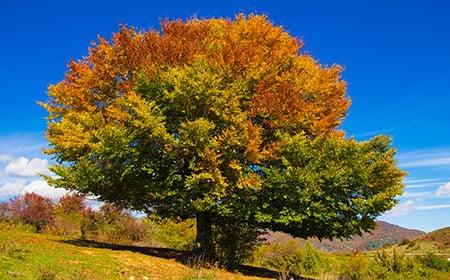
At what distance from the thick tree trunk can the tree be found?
6 centimetres

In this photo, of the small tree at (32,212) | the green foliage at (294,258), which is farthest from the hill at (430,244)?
the small tree at (32,212)

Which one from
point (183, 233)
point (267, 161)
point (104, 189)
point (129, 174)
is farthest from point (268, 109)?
point (183, 233)

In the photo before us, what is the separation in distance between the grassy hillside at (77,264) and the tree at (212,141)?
115 inches

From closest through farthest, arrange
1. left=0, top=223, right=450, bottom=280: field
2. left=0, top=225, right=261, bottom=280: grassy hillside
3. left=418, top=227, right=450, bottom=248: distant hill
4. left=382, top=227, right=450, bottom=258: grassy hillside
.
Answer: left=0, top=225, right=261, bottom=280: grassy hillside, left=0, top=223, right=450, bottom=280: field, left=382, top=227, right=450, bottom=258: grassy hillside, left=418, top=227, right=450, bottom=248: distant hill

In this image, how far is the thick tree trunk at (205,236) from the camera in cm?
2305

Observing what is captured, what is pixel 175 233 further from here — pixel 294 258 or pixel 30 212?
pixel 30 212

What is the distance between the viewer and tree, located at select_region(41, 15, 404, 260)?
2014 cm

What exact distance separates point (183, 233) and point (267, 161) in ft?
53.3

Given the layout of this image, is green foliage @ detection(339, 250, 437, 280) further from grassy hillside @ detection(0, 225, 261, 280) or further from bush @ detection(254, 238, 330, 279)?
bush @ detection(254, 238, 330, 279)

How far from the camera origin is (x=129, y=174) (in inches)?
838

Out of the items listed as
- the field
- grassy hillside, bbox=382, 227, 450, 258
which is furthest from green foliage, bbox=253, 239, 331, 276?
grassy hillside, bbox=382, 227, 450, 258

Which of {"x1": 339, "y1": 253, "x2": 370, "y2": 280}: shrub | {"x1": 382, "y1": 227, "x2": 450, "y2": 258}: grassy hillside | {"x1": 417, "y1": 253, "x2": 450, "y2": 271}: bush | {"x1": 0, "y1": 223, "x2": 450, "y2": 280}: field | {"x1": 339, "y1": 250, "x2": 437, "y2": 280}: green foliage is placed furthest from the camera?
{"x1": 382, "y1": 227, "x2": 450, "y2": 258}: grassy hillside

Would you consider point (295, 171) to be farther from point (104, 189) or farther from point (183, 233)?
point (183, 233)

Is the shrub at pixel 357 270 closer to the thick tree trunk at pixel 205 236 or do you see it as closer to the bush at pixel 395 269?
the bush at pixel 395 269
